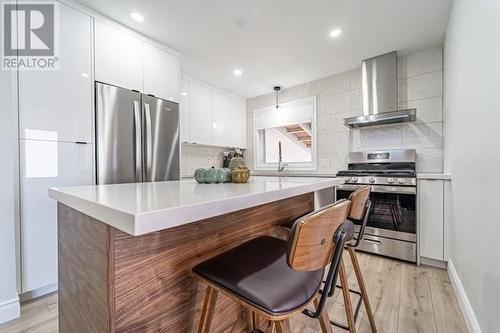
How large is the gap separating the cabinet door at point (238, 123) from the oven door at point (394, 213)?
8.63ft

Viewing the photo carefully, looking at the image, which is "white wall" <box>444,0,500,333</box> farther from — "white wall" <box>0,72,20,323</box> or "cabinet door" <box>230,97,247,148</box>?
"cabinet door" <box>230,97,247,148</box>

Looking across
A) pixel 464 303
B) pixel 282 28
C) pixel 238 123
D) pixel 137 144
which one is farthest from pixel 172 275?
pixel 238 123

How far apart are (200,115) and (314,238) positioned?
3.41m

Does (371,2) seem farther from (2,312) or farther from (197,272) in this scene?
(2,312)

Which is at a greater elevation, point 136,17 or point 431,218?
point 136,17

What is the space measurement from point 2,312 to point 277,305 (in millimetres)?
2027

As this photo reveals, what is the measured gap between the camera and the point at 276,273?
2.52ft

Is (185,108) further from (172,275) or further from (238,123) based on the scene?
(172,275)

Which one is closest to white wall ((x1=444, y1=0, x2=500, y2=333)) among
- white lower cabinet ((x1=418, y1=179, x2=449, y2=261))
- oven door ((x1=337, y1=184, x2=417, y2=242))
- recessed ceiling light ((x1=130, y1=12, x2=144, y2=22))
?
white lower cabinet ((x1=418, y1=179, x2=449, y2=261))

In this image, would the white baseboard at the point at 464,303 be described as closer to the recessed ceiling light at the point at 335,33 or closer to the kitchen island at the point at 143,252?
the kitchen island at the point at 143,252

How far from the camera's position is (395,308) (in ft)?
5.27

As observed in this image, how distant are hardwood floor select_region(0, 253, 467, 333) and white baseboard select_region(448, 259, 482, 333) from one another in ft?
0.16

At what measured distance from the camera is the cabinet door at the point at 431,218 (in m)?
2.24

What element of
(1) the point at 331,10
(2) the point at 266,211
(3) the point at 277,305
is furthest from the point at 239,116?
(3) the point at 277,305
